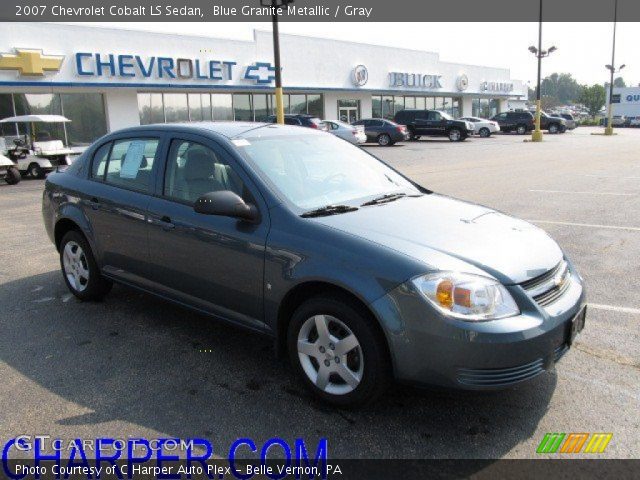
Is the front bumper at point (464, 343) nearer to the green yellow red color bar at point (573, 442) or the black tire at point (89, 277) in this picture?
the green yellow red color bar at point (573, 442)

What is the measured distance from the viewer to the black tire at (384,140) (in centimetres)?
3077

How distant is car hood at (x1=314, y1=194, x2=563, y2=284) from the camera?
10.2ft

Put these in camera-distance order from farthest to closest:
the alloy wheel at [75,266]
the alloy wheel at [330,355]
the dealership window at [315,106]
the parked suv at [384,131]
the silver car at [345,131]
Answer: the dealership window at [315,106] → the parked suv at [384,131] → the silver car at [345,131] → the alloy wheel at [75,266] → the alloy wheel at [330,355]

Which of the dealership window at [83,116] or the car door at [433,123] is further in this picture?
the car door at [433,123]

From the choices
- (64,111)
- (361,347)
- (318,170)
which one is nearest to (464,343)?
(361,347)

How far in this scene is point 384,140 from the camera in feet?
101

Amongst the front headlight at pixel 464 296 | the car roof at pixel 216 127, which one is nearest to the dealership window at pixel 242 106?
the car roof at pixel 216 127

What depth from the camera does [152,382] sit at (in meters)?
3.71

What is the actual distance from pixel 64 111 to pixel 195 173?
2233 cm

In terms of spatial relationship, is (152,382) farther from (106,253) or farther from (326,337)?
→ (106,253)

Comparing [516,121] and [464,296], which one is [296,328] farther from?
[516,121]

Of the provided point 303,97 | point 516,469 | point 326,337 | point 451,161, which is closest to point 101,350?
point 326,337

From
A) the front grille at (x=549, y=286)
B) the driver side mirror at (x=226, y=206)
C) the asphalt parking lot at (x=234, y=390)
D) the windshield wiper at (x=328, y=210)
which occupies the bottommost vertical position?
the asphalt parking lot at (x=234, y=390)

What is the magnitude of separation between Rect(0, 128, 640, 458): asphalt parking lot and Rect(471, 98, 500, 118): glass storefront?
159 ft
